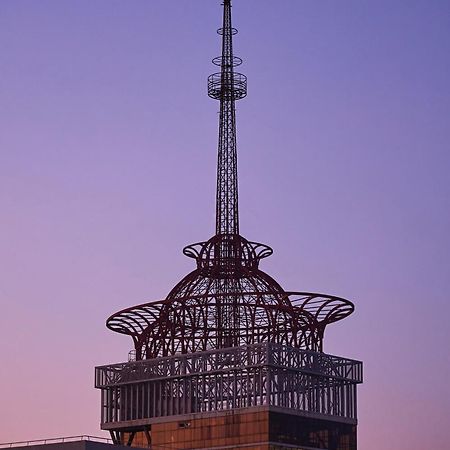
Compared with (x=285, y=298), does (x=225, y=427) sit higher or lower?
lower

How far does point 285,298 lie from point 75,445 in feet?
112

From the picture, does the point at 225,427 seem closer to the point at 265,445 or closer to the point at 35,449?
the point at 265,445

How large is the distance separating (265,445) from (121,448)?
18027 millimetres

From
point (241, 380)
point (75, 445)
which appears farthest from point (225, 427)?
point (75, 445)

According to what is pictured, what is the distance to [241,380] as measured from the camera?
199 metres

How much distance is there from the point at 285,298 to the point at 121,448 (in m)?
28.2

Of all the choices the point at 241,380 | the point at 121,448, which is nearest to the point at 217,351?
the point at 241,380

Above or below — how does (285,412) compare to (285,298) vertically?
below

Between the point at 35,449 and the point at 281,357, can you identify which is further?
the point at 281,357

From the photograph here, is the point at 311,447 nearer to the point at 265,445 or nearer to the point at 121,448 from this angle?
the point at 265,445

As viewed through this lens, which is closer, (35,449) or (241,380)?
(35,449)

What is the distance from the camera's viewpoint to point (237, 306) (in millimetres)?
199625

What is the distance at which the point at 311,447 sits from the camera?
199500mm

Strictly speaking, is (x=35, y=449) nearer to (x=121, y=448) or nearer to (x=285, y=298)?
(x=121, y=448)
